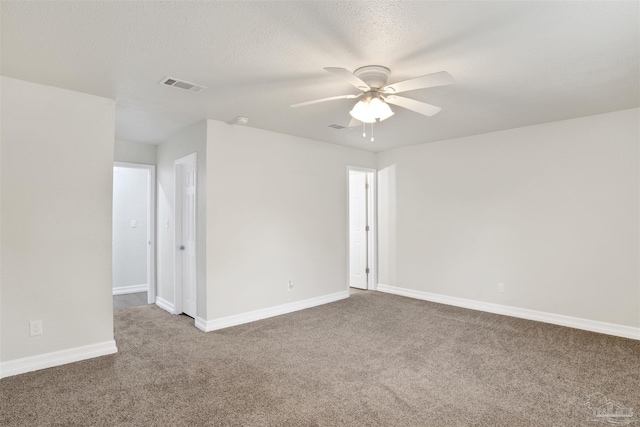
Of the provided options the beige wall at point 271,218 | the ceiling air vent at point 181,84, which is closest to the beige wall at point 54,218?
the ceiling air vent at point 181,84

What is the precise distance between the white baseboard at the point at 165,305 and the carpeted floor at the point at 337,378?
569 mm

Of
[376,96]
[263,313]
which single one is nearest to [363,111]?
[376,96]

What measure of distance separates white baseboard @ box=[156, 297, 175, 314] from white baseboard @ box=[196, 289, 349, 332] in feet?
2.85

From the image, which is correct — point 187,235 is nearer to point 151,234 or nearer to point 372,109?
point 151,234

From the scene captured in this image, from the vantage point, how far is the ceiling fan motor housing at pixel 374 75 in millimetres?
2611

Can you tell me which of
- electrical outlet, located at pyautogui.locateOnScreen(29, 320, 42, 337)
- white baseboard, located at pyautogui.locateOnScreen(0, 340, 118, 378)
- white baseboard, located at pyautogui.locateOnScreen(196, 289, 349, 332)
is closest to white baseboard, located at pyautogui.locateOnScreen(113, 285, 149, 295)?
white baseboard, located at pyautogui.locateOnScreen(196, 289, 349, 332)

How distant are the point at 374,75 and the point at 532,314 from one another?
3.65 m

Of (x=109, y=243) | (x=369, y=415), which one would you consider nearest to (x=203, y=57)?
(x=109, y=243)

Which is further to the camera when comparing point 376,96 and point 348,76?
point 376,96

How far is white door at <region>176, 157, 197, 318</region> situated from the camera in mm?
4512

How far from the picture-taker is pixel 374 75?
265 cm

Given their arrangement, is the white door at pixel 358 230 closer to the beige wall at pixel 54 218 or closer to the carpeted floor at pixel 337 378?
the carpeted floor at pixel 337 378

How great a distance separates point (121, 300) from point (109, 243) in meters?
2.78

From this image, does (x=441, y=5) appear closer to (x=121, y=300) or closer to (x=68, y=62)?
(x=68, y=62)
